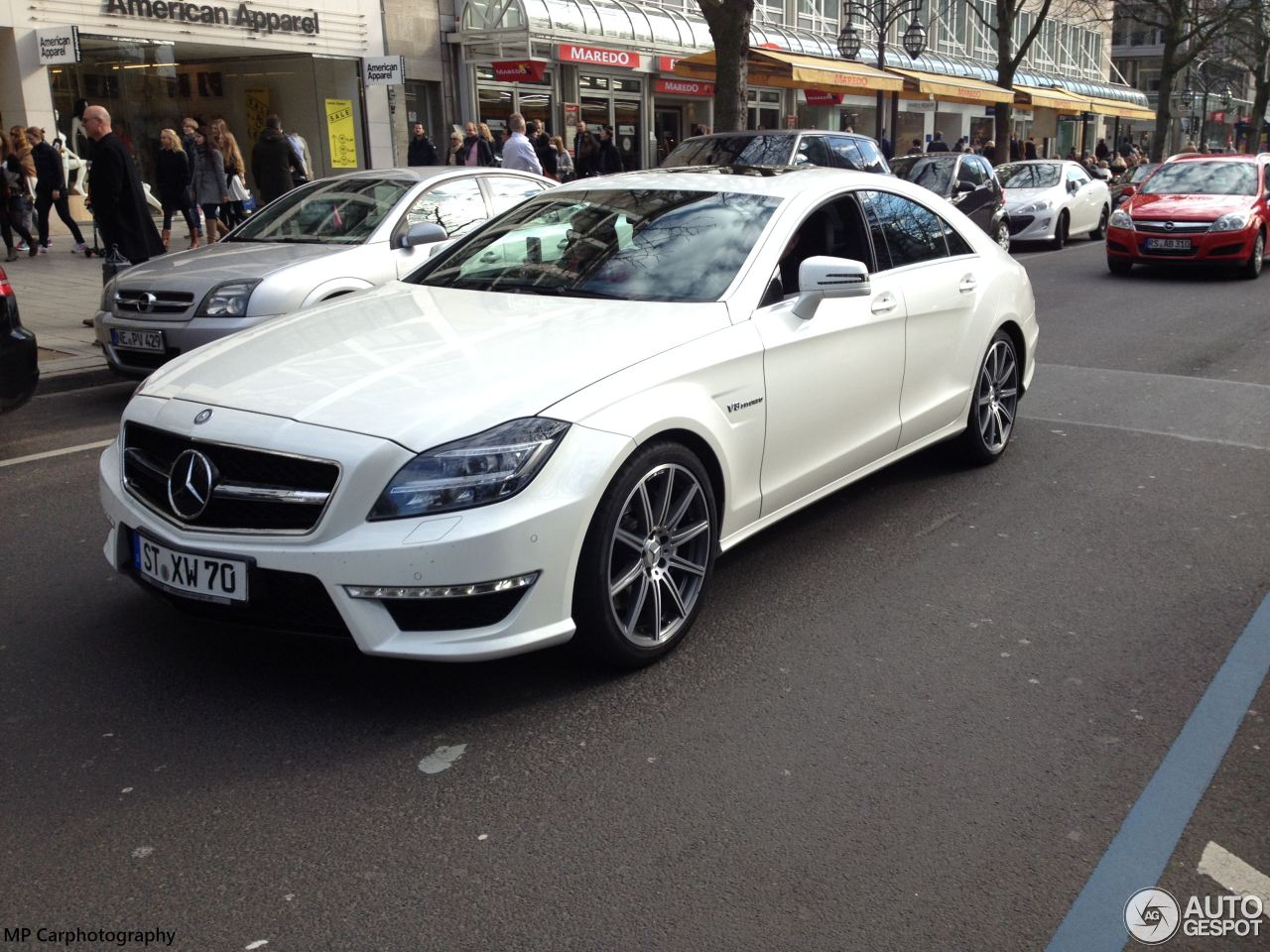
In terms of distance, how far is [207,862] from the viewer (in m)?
2.87

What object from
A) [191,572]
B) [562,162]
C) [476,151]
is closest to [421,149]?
[476,151]

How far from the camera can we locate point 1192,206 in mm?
15188

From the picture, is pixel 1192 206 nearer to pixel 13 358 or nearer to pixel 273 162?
pixel 273 162

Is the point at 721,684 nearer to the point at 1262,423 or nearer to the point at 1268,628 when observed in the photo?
the point at 1268,628

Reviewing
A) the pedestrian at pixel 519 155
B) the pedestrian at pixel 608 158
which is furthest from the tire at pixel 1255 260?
the pedestrian at pixel 608 158

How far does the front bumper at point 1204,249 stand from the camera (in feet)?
48.6

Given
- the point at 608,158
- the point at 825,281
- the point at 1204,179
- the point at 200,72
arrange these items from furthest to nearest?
the point at 200,72
the point at 608,158
the point at 1204,179
the point at 825,281

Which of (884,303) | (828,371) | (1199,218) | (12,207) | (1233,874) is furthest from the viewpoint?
(12,207)

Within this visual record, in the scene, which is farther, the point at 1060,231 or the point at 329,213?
the point at 1060,231

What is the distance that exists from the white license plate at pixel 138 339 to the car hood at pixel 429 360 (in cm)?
365

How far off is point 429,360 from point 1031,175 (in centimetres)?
1919

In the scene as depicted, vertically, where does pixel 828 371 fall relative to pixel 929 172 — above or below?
below

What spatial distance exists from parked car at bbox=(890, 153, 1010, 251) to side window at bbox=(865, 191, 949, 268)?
11.9m

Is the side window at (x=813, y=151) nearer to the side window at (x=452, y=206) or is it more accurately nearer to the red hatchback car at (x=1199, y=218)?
the red hatchback car at (x=1199, y=218)
